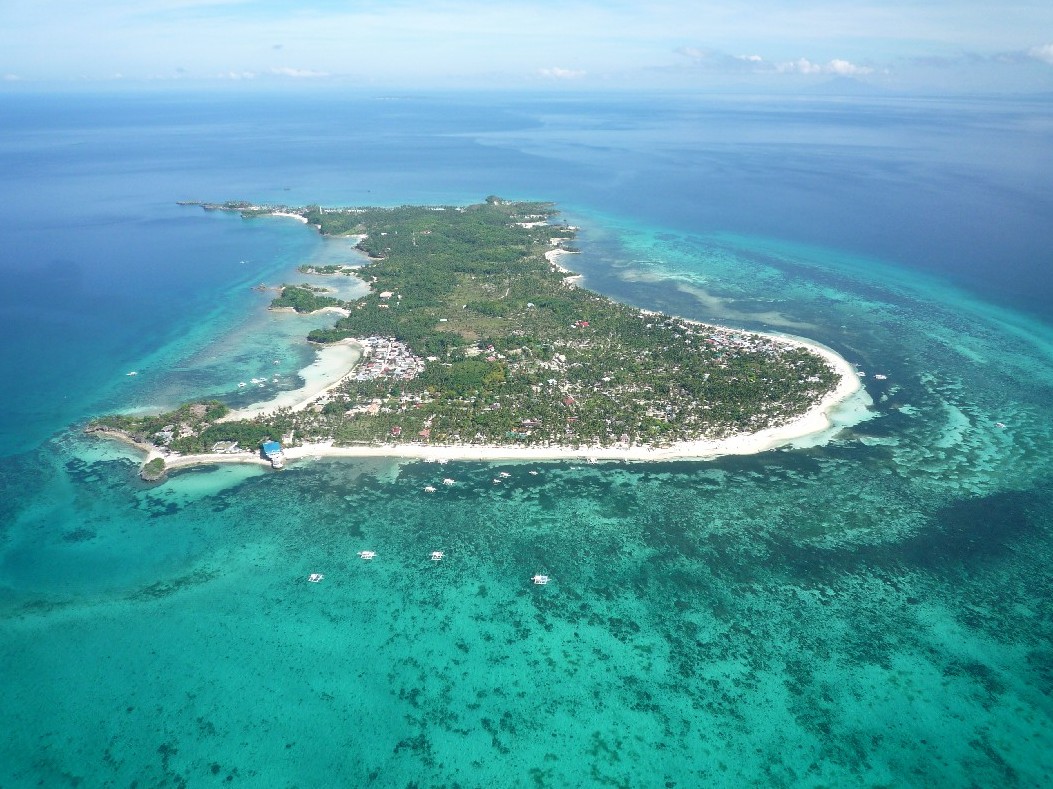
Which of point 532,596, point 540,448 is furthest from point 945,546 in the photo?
point 540,448

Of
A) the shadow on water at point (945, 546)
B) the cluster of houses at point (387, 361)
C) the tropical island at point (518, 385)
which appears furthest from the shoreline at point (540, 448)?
the shadow on water at point (945, 546)

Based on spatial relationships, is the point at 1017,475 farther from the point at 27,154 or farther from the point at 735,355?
the point at 27,154

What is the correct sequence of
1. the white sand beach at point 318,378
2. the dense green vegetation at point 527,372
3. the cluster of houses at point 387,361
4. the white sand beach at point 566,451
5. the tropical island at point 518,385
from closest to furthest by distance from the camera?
the white sand beach at point 566,451 < the tropical island at point 518,385 < the dense green vegetation at point 527,372 < the white sand beach at point 318,378 < the cluster of houses at point 387,361

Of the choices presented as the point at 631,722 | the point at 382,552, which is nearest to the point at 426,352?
the point at 382,552

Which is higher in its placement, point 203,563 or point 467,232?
point 467,232

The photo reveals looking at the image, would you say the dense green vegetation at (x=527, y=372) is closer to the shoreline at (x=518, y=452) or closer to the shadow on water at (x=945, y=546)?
the shoreline at (x=518, y=452)

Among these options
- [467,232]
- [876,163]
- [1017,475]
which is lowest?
[1017,475]
